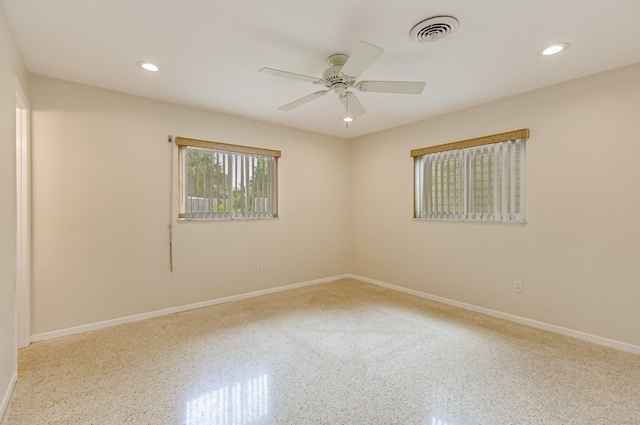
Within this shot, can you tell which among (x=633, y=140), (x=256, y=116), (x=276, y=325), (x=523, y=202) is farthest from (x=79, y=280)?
(x=633, y=140)

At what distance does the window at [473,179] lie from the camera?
3.26 m

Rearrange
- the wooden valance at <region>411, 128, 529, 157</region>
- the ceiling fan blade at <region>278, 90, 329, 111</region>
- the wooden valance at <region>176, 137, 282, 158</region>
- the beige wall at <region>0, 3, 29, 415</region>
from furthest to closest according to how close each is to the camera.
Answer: the wooden valance at <region>176, 137, 282, 158</region> → the wooden valance at <region>411, 128, 529, 157</region> → the ceiling fan blade at <region>278, 90, 329, 111</region> → the beige wall at <region>0, 3, 29, 415</region>

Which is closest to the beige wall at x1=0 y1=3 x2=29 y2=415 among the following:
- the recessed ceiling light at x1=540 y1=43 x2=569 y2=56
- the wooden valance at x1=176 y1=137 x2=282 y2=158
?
the wooden valance at x1=176 y1=137 x2=282 y2=158

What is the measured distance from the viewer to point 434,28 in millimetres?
2006

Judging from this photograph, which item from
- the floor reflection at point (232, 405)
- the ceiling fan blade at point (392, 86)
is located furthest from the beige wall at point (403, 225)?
the floor reflection at point (232, 405)

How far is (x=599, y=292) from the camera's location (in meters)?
2.70

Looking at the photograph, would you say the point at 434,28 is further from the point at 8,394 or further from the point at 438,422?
the point at 8,394

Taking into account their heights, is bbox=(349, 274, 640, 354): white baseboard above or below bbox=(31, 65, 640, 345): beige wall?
below

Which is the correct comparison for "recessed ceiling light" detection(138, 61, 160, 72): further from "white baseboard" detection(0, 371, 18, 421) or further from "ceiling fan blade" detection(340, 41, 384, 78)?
"white baseboard" detection(0, 371, 18, 421)

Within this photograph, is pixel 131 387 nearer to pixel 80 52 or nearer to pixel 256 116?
pixel 80 52

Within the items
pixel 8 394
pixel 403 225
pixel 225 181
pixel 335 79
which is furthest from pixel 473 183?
pixel 8 394

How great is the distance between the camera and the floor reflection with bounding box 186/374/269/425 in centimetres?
172

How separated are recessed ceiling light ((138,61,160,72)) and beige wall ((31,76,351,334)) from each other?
784 millimetres

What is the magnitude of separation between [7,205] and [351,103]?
8.39 ft
